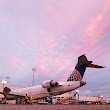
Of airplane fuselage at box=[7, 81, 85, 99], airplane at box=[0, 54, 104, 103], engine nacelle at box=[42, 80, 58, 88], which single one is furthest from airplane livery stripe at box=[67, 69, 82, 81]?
engine nacelle at box=[42, 80, 58, 88]

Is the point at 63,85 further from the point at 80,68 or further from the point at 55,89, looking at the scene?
the point at 80,68

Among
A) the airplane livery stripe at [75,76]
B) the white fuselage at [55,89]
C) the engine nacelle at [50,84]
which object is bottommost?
the white fuselage at [55,89]

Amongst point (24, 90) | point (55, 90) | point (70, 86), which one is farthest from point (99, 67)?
point (24, 90)

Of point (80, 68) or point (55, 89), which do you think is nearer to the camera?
point (55, 89)

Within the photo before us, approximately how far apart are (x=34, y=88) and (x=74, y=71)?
9745 millimetres

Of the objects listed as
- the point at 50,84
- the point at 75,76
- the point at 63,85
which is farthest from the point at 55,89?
the point at 75,76

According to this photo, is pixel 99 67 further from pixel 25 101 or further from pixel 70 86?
pixel 25 101

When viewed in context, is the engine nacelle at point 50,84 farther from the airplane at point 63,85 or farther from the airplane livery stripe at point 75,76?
the airplane livery stripe at point 75,76

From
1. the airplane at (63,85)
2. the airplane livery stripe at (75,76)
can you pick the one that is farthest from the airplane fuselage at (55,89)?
the airplane livery stripe at (75,76)

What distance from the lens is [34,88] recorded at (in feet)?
160

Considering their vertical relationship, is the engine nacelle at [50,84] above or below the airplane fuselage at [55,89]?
above

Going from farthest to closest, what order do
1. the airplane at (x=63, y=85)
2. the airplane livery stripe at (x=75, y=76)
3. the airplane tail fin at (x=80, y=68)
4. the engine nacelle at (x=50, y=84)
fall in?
the airplane livery stripe at (x=75, y=76) < the airplane tail fin at (x=80, y=68) < the airplane at (x=63, y=85) < the engine nacelle at (x=50, y=84)

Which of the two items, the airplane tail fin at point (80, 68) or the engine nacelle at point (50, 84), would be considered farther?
the airplane tail fin at point (80, 68)

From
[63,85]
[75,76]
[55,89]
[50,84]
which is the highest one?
[75,76]
